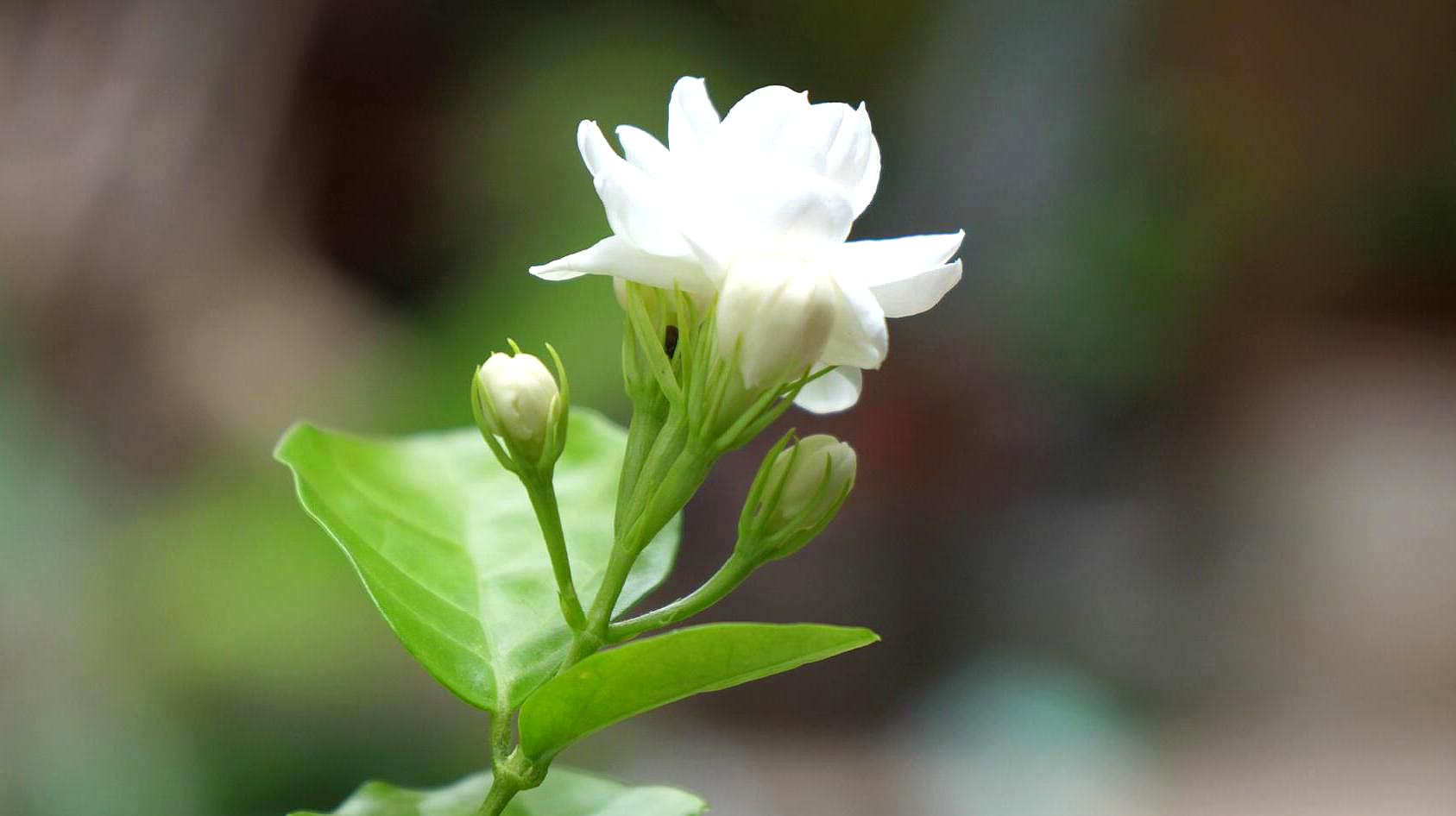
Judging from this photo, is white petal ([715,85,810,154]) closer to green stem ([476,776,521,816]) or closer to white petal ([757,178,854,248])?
white petal ([757,178,854,248])

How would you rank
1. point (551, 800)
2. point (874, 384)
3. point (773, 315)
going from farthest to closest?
point (874, 384) → point (551, 800) → point (773, 315)

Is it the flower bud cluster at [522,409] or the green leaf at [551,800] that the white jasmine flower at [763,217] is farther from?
the green leaf at [551,800]

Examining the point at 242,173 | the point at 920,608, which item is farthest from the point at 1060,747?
the point at 242,173

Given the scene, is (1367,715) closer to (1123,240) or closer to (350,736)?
(1123,240)

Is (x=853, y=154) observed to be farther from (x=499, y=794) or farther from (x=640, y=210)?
(x=499, y=794)

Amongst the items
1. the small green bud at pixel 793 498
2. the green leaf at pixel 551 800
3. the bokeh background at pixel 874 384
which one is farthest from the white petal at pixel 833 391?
the bokeh background at pixel 874 384

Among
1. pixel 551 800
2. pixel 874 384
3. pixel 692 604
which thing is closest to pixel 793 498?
pixel 692 604
